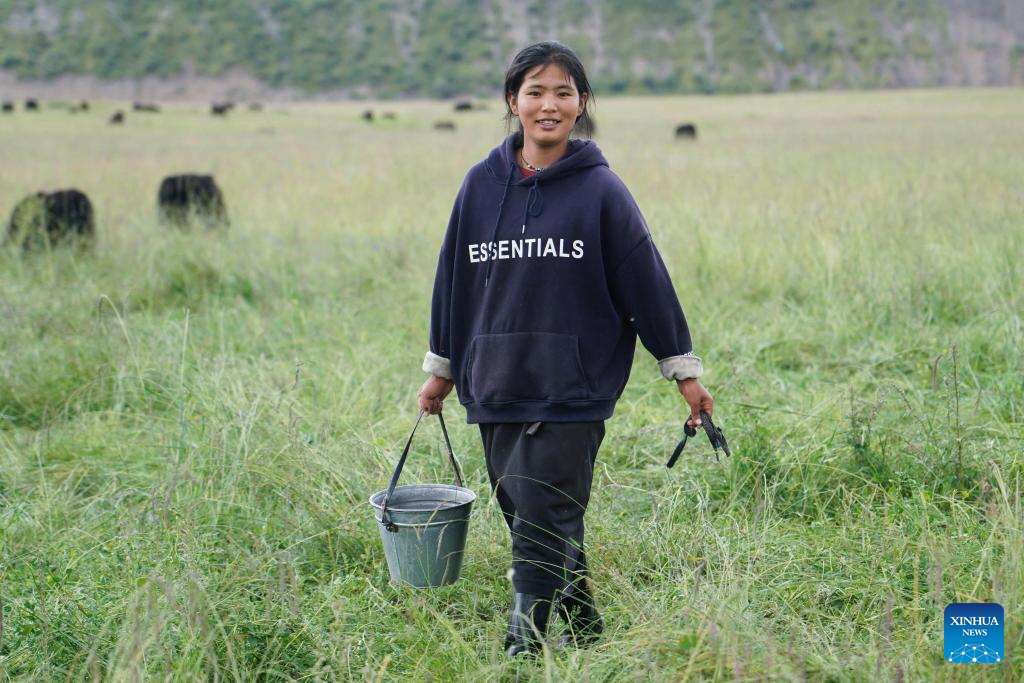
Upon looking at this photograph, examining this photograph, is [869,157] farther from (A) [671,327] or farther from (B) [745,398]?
(A) [671,327]

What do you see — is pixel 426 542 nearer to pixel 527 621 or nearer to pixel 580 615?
pixel 527 621

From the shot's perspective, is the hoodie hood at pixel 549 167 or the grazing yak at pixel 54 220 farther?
the grazing yak at pixel 54 220

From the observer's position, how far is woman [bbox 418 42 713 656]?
258 centimetres

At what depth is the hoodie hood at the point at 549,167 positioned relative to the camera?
8.54 ft

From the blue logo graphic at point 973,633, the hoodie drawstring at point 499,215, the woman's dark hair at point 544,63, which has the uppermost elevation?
the woman's dark hair at point 544,63

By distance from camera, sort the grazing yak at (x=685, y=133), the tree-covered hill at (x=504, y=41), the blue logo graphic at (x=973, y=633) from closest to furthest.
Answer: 1. the blue logo graphic at (x=973, y=633)
2. the grazing yak at (x=685, y=133)
3. the tree-covered hill at (x=504, y=41)

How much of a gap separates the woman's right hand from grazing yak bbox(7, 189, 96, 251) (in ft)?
19.2

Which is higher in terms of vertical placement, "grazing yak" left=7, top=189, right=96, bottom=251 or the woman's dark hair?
the woman's dark hair

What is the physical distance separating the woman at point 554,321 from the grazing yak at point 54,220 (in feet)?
20.1

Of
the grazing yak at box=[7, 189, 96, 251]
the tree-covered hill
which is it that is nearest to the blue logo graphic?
the grazing yak at box=[7, 189, 96, 251]

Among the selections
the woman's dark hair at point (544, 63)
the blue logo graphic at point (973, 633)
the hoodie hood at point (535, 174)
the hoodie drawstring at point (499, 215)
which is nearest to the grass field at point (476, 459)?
the blue logo graphic at point (973, 633)

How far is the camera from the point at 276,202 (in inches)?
426

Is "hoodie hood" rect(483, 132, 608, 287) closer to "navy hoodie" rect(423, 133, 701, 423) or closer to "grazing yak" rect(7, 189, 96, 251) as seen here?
"navy hoodie" rect(423, 133, 701, 423)

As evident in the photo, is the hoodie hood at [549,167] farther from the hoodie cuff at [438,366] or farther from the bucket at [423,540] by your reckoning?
the bucket at [423,540]
